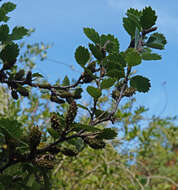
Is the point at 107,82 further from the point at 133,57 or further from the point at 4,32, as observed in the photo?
the point at 4,32

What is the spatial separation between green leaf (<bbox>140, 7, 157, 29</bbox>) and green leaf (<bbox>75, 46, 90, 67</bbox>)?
176mm

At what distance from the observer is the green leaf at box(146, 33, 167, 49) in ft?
2.65

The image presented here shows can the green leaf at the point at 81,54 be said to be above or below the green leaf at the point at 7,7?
below

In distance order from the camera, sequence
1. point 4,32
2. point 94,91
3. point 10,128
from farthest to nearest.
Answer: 1. point 4,32
2. point 94,91
3. point 10,128

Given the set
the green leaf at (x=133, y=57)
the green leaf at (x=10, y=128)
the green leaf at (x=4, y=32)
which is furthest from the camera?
the green leaf at (x=4, y=32)

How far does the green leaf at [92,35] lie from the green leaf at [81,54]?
0.04 m

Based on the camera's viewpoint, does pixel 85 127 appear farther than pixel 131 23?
No

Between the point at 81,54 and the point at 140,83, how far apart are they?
0.63ft

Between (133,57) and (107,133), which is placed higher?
(133,57)

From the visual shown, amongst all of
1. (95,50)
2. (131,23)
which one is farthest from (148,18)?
(95,50)

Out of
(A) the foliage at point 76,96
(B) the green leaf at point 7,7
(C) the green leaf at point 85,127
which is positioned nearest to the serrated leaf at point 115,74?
(A) the foliage at point 76,96

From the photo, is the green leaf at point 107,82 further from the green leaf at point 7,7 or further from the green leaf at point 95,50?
the green leaf at point 7,7

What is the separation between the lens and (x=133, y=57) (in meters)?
0.68

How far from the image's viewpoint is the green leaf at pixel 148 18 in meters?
0.74
